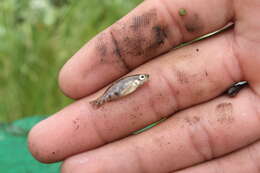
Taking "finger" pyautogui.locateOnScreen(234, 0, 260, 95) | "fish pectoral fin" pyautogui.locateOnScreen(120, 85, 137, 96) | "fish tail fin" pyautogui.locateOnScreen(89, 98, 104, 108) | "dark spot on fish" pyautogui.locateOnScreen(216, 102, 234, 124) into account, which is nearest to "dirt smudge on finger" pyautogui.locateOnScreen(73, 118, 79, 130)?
"fish tail fin" pyautogui.locateOnScreen(89, 98, 104, 108)

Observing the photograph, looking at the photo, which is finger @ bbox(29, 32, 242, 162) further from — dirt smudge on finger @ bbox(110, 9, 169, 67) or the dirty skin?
dirt smudge on finger @ bbox(110, 9, 169, 67)

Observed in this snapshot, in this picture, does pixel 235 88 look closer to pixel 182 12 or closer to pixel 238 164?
pixel 238 164

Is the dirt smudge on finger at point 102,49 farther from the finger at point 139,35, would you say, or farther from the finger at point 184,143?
the finger at point 184,143

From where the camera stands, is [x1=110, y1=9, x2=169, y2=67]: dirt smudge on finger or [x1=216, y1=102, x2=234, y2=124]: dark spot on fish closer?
[x1=216, y1=102, x2=234, y2=124]: dark spot on fish

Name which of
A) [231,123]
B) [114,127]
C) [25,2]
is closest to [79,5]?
[25,2]

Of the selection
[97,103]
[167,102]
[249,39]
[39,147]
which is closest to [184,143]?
[167,102]

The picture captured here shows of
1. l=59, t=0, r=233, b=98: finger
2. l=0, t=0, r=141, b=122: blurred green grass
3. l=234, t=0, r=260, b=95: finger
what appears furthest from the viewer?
l=0, t=0, r=141, b=122: blurred green grass
